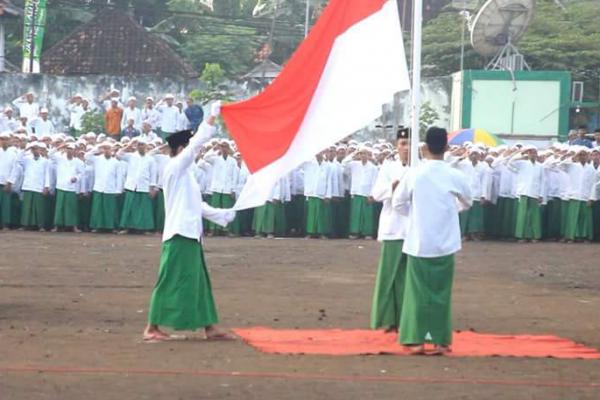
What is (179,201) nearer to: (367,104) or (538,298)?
(367,104)

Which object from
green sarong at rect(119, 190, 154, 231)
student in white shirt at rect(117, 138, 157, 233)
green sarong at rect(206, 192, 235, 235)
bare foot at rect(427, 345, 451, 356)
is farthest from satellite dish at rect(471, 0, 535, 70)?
bare foot at rect(427, 345, 451, 356)

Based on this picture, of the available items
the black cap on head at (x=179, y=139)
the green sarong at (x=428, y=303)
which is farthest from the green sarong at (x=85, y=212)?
the green sarong at (x=428, y=303)

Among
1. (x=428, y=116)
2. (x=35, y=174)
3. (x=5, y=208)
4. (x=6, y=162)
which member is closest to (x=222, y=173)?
(x=35, y=174)

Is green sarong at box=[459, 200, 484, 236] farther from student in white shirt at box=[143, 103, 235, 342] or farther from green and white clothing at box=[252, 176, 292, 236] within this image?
student in white shirt at box=[143, 103, 235, 342]

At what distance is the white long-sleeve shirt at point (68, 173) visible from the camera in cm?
2611

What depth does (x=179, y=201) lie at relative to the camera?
39.4 ft

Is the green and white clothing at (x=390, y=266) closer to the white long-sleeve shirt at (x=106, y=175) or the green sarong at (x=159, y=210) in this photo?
the white long-sleeve shirt at (x=106, y=175)

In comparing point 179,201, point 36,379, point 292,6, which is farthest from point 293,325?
point 292,6

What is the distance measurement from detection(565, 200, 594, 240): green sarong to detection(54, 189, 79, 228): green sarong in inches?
354

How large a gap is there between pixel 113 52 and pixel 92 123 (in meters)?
14.0

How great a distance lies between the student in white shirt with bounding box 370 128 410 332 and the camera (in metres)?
12.3

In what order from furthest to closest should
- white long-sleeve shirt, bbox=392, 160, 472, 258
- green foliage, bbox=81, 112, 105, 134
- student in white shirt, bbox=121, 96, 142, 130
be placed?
green foliage, bbox=81, 112, 105, 134 → student in white shirt, bbox=121, 96, 142, 130 → white long-sleeve shirt, bbox=392, 160, 472, 258

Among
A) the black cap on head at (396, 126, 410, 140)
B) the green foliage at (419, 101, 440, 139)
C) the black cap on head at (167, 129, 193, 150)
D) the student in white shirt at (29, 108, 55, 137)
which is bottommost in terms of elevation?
the black cap on head at (167, 129, 193, 150)

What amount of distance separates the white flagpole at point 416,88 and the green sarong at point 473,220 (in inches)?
590
